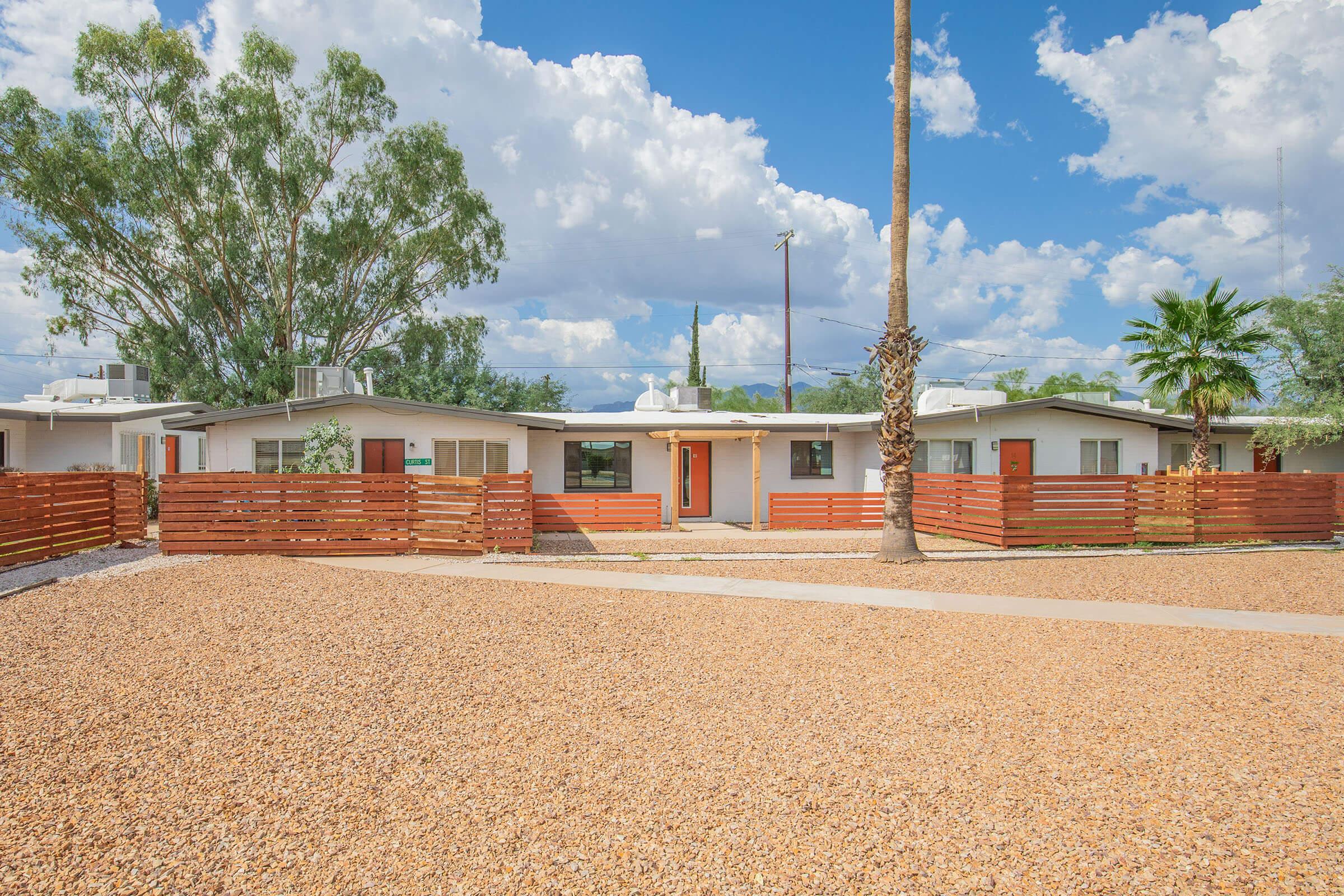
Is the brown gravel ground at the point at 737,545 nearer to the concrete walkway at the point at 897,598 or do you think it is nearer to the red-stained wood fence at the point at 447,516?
the red-stained wood fence at the point at 447,516

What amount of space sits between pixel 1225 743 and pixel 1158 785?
977mm

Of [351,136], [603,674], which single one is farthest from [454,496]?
[351,136]

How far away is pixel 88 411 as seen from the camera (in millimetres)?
19219

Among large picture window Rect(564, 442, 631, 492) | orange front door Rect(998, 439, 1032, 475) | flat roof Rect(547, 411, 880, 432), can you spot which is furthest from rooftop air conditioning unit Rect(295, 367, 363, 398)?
orange front door Rect(998, 439, 1032, 475)

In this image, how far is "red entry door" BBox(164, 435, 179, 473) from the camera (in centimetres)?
2133

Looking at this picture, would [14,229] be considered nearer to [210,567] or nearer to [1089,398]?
[210,567]

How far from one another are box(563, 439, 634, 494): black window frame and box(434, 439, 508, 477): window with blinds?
2214mm

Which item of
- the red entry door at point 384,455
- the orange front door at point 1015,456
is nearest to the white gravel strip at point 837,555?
the orange front door at point 1015,456

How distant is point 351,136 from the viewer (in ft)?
87.5

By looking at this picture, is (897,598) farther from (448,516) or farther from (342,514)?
(342,514)

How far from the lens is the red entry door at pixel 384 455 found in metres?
16.4

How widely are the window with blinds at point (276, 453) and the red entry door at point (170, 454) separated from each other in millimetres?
6912

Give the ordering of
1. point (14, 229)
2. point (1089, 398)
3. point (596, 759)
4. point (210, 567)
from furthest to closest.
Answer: point (14, 229), point (1089, 398), point (210, 567), point (596, 759)

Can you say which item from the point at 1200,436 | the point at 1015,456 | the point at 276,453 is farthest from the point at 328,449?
the point at 1200,436
